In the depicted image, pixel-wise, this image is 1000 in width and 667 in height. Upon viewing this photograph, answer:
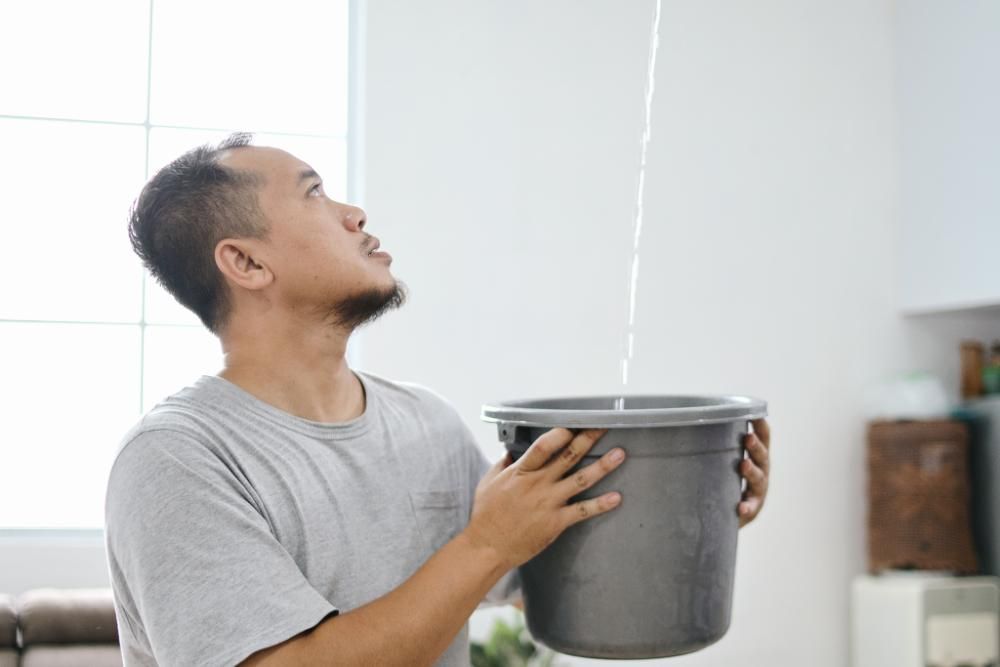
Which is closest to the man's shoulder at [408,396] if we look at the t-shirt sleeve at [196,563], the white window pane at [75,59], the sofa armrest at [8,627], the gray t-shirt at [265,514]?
the gray t-shirt at [265,514]

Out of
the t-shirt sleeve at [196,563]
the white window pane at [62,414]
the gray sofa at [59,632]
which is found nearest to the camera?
the t-shirt sleeve at [196,563]

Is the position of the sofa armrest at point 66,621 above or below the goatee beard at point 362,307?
below

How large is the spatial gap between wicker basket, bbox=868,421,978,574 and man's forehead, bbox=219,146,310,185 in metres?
2.36

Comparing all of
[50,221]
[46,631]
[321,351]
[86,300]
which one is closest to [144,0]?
[50,221]

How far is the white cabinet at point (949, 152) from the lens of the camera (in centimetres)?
291

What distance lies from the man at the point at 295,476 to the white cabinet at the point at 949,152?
6.71 feet

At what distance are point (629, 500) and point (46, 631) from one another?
177 centimetres

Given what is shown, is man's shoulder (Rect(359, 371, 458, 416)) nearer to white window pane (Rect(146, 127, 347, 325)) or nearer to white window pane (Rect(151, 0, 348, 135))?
white window pane (Rect(146, 127, 347, 325))

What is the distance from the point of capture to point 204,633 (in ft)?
3.23

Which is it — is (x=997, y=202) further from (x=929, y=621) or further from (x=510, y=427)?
(x=510, y=427)

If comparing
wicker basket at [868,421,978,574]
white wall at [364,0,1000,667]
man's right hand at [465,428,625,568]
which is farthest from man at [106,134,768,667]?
wicker basket at [868,421,978,574]

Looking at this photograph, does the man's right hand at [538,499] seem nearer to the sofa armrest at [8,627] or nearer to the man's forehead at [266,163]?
the man's forehead at [266,163]

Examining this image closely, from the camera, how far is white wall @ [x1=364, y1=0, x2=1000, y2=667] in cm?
298

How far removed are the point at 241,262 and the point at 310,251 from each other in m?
0.09
